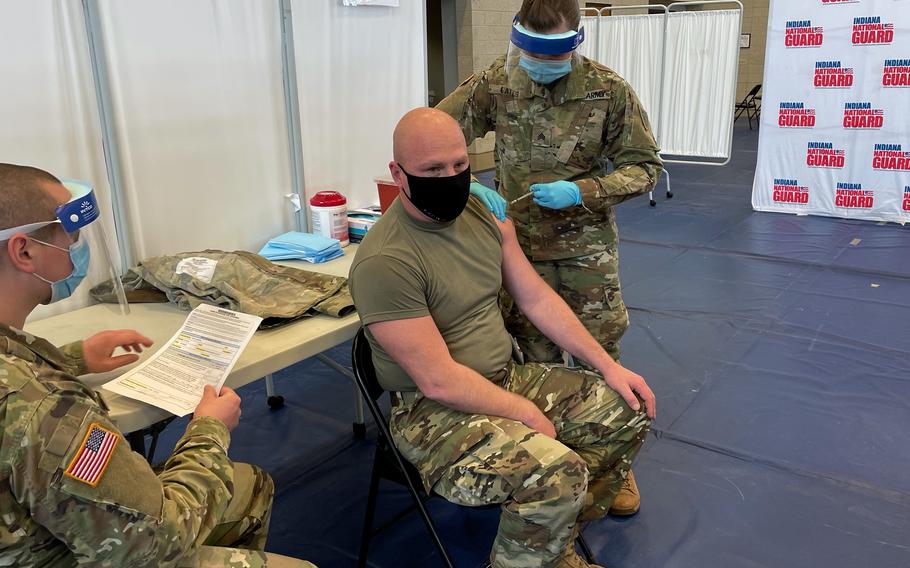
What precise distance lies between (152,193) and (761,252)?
3953mm

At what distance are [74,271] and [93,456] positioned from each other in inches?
15.0

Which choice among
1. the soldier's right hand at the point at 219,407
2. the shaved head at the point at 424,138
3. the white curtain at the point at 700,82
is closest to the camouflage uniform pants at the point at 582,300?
the shaved head at the point at 424,138

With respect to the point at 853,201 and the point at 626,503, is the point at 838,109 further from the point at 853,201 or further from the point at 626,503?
the point at 626,503

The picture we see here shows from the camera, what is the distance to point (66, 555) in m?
1.06

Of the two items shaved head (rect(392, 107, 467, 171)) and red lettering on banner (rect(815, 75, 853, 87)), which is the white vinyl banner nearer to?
red lettering on banner (rect(815, 75, 853, 87))

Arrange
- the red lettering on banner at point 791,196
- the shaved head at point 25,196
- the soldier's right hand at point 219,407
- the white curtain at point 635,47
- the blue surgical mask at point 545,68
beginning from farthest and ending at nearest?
the white curtain at point 635,47 → the red lettering on banner at point 791,196 → the blue surgical mask at point 545,68 → the soldier's right hand at point 219,407 → the shaved head at point 25,196

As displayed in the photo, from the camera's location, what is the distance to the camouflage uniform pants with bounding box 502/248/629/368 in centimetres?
224

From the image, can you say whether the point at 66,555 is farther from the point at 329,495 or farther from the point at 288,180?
the point at 288,180

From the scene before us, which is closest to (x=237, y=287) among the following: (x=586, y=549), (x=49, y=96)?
(x=49, y=96)

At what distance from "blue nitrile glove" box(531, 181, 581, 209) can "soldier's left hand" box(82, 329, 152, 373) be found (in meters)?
1.16

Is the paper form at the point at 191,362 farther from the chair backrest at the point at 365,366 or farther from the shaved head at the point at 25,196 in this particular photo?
the shaved head at the point at 25,196

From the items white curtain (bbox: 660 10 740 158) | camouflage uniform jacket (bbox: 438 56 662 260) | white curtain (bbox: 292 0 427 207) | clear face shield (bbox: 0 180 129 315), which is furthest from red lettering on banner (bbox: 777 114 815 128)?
clear face shield (bbox: 0 180 129 315)

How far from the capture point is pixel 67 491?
0.96 metres

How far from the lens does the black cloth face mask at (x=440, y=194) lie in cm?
166
